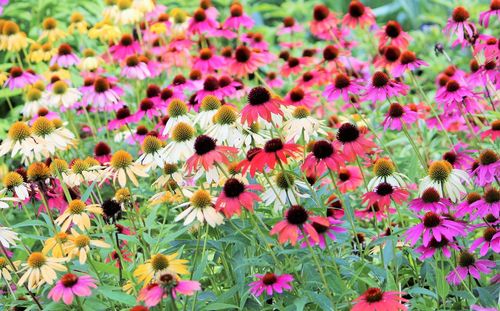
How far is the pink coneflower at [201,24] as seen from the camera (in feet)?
13.4

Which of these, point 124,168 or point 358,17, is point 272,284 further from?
point 358,17

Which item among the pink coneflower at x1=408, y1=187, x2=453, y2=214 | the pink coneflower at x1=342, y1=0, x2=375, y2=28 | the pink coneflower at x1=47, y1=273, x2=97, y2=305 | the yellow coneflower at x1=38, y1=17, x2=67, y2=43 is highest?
the pink coneflower at x1=47, y1=273, x2=97, y2=305

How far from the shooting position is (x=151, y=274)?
6.31ft

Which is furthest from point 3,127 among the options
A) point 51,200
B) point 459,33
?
point 459,33

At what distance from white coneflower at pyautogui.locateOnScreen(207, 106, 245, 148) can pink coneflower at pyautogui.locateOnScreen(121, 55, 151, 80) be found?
1559 millimetres

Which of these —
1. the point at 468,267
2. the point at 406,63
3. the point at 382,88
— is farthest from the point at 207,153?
the point at 406,63

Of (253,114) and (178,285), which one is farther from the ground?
(253,114)

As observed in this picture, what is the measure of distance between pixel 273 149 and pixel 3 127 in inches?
98.1

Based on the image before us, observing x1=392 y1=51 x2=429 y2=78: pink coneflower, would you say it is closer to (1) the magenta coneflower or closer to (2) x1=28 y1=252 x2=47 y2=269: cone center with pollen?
(1) the magenta coneflower

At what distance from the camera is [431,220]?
2072 mm

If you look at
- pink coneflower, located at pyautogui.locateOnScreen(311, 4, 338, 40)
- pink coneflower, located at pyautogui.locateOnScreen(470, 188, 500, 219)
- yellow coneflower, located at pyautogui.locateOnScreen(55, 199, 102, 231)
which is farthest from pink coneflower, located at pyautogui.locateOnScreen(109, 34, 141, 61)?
A: pink coneflower, located at pyautogui.locateOnScreen(470, 188, 500, 219)

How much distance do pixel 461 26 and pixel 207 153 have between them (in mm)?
1464

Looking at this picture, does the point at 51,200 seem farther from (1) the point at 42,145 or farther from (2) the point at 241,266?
(2) the point at 241,266

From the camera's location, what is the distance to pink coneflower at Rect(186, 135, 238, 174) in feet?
6.80
